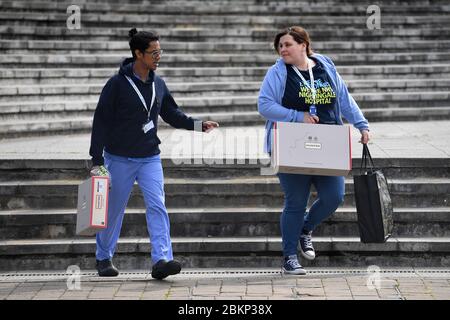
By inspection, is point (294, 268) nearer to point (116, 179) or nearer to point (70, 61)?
point (116, 179)

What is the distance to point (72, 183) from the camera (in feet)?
26.2

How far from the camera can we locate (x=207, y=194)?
7.93 metres

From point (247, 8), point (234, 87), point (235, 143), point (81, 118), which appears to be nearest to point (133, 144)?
point (235, 143)

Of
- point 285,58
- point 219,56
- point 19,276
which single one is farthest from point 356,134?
point 19,276

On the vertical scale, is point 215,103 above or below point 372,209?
above

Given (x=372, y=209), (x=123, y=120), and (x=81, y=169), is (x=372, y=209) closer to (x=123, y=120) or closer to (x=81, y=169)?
(x=123, y=120)

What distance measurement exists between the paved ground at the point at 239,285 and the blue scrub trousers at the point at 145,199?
267mm

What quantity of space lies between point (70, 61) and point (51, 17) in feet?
4.77

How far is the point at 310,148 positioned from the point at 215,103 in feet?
19.8

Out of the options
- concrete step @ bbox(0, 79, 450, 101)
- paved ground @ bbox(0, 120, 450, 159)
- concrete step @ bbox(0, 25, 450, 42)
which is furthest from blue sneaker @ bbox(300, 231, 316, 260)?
concrete step @ bbox(0, 25, 450, 42)

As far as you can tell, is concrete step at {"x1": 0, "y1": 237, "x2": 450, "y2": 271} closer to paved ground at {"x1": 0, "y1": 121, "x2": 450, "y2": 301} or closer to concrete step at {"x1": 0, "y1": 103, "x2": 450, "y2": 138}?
paved ground at {"x1": 0, "y1": 121, "x2": 450, "y2": 301}

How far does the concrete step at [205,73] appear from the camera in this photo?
12.5 metres

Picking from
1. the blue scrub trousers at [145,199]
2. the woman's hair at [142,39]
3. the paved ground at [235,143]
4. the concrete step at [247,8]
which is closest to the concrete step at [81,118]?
the paved ground at [235,143]

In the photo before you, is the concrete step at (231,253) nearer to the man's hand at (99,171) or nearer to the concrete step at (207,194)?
the concrete step at (207,194)
